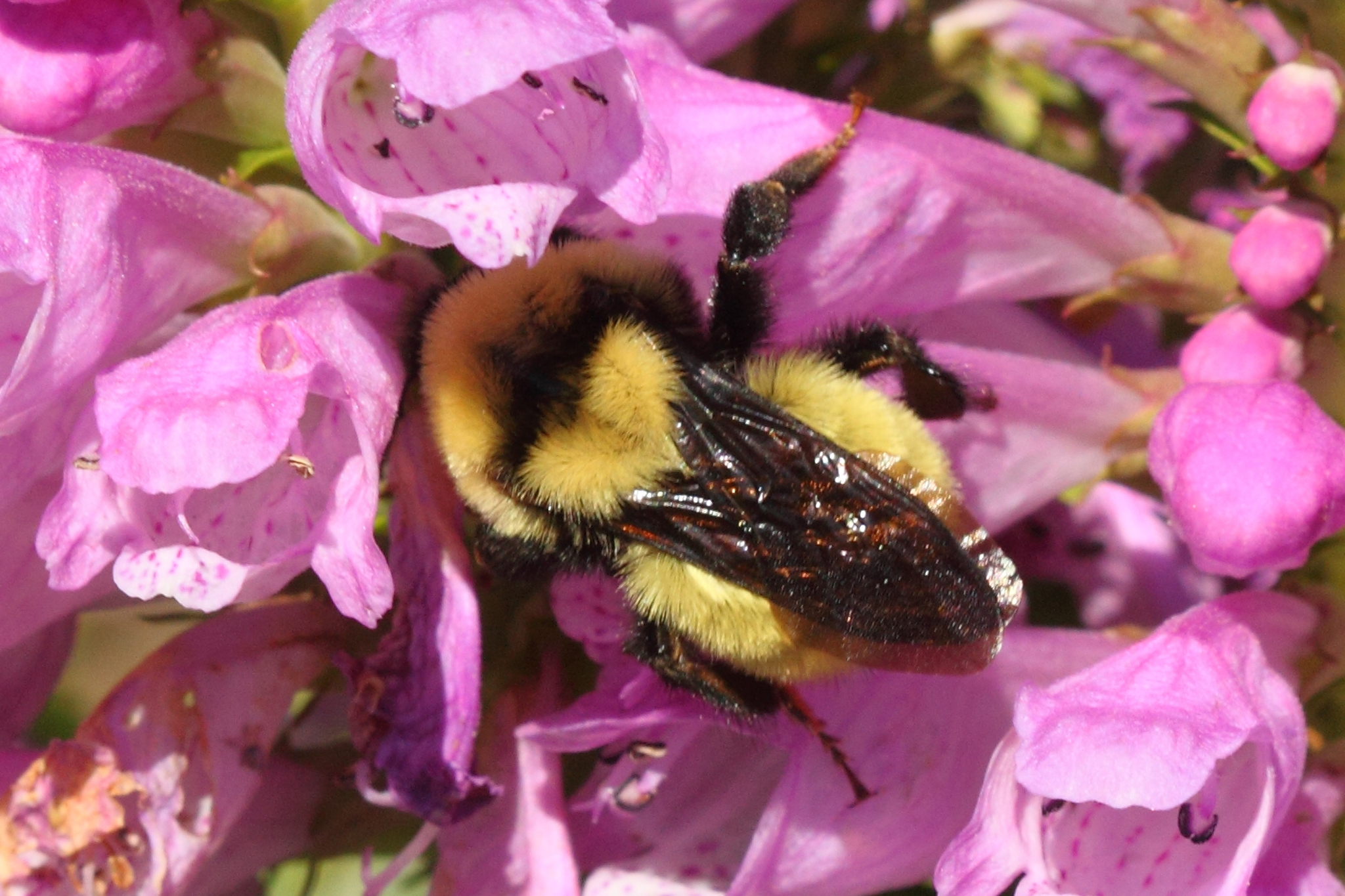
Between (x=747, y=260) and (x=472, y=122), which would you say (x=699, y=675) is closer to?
(x=747, y=260)

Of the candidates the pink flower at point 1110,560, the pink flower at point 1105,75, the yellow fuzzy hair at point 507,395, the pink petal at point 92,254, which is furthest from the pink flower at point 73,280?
the pink flower at point 1105,75

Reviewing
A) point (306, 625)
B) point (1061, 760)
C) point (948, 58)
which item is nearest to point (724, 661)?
point (1061, 760)

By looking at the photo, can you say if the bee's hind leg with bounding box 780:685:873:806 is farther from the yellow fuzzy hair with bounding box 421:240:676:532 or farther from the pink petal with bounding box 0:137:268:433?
A: the pink petal with bounding box 0:137:268:433

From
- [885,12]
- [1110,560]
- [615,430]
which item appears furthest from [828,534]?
[885,12]

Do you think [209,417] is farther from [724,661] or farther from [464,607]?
[724,661]

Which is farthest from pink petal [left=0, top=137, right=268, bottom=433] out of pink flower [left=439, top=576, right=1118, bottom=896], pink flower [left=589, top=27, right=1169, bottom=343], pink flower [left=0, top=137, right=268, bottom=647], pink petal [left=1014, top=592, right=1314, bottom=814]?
pink petal [left=1014, top=592, right=1314, bottom=814]

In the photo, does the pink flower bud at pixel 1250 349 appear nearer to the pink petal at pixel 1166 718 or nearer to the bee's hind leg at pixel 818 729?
the pink petal at pixel 1166 718
